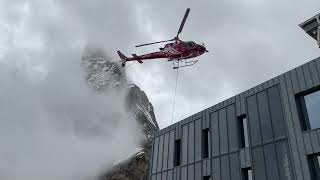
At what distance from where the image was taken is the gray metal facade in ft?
62.0

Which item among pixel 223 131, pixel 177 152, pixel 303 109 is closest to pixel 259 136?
pixel 303 109

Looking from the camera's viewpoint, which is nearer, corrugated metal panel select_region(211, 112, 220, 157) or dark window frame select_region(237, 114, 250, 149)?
dark window frame select_region(237, 114, 250, 149)

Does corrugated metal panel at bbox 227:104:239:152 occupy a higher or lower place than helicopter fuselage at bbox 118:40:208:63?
lower

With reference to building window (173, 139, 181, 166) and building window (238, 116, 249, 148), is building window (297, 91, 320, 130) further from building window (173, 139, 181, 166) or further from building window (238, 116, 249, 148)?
building window (173, 139, 181, 166)

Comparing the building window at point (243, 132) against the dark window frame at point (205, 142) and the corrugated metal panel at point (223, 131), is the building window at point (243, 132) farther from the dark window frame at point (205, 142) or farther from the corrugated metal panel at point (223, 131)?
the dark window frame at point (205, 142)

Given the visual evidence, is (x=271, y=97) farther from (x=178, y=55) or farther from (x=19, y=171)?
(x=19, y=171)

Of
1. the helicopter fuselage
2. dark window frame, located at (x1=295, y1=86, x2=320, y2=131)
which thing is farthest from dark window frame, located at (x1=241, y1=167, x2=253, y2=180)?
the helicopter fuselage

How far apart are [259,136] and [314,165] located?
393 centimetres

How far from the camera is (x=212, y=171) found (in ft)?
78.8

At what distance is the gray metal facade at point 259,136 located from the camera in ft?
62.0

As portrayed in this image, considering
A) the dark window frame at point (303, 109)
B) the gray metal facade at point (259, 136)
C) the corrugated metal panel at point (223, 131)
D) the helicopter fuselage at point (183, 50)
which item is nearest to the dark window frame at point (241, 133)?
the gray metal facade at point (259, 136)

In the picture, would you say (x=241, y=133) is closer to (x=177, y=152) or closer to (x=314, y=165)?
(x=314, y=165)

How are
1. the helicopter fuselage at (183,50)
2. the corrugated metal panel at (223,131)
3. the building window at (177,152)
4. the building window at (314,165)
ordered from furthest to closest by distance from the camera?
the helicopter fuselage at (183,50) < the building window at (177,152) < the corrugated metal panel at (223,131) < the building window at (314,165)

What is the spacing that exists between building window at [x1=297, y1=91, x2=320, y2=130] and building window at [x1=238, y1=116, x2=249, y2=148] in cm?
409
